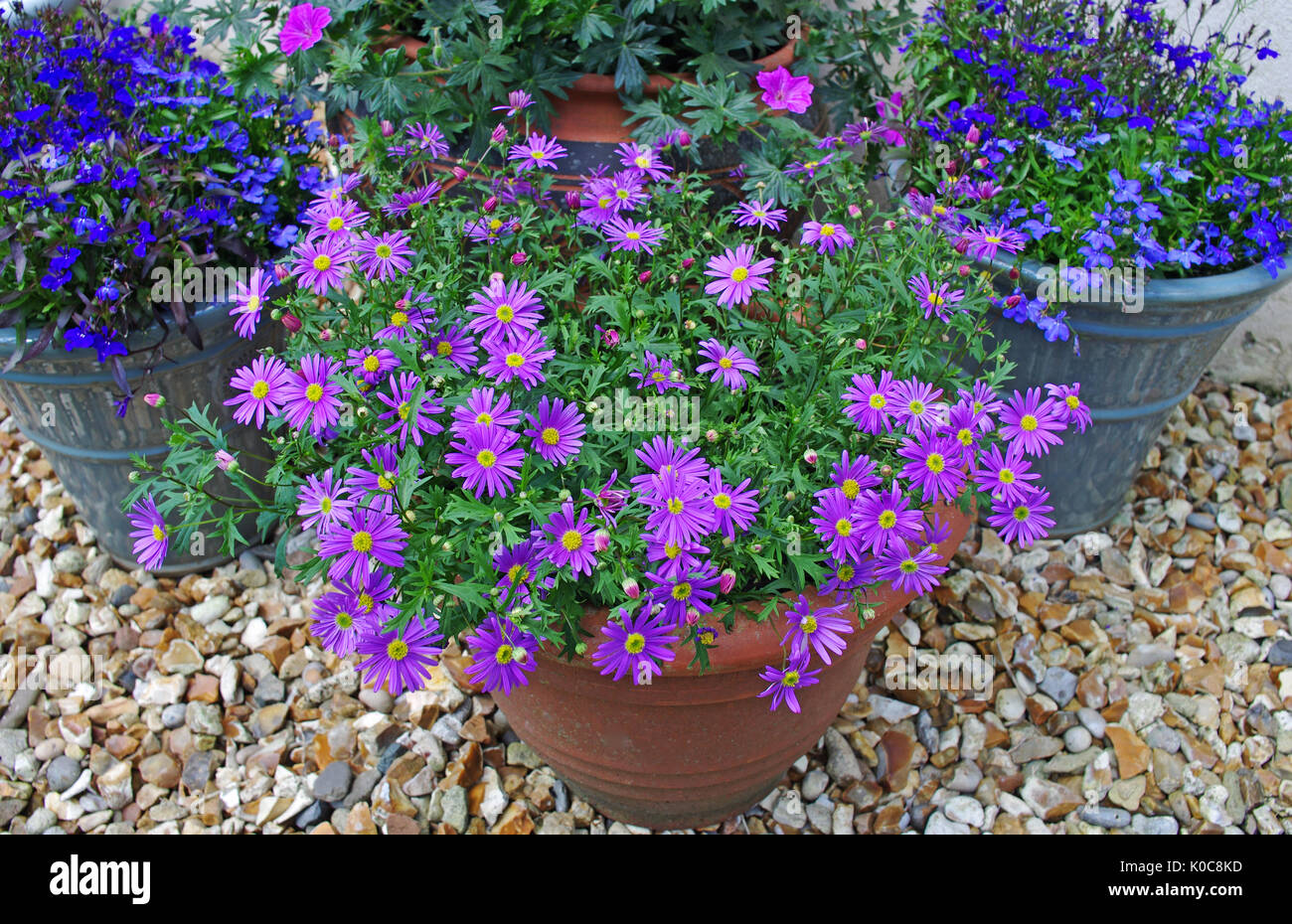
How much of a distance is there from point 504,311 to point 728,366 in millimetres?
317

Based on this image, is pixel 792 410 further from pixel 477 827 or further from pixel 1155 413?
pixel 1155 413

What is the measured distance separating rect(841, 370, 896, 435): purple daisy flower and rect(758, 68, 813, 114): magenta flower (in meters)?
0.87

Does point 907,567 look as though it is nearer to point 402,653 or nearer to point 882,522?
point 882,522

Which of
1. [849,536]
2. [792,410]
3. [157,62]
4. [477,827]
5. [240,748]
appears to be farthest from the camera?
[157,62]

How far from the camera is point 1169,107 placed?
239cm

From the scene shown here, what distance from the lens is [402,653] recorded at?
50.2 inches

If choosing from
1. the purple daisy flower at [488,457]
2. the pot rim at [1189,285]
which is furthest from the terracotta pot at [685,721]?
the pot rim at [1189,285]

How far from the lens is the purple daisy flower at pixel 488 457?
1274mm

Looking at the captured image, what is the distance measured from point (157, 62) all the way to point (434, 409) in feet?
4.72

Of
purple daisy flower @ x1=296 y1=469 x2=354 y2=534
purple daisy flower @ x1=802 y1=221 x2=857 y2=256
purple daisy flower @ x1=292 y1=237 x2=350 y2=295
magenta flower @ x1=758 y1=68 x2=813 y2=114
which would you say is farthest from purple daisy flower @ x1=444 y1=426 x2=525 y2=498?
magenta flower @ x1=758 y1=68 x2=813 y2=114

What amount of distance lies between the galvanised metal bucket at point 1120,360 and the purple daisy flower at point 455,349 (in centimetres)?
113

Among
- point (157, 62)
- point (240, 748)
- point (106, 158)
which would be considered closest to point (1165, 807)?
point (240, 748)

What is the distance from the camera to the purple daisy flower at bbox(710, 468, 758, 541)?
1.28 metres

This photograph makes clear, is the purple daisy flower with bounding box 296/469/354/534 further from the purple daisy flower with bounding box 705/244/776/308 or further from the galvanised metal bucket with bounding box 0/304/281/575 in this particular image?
the galvanised metal bucket with bounding box 0/304/281/575
